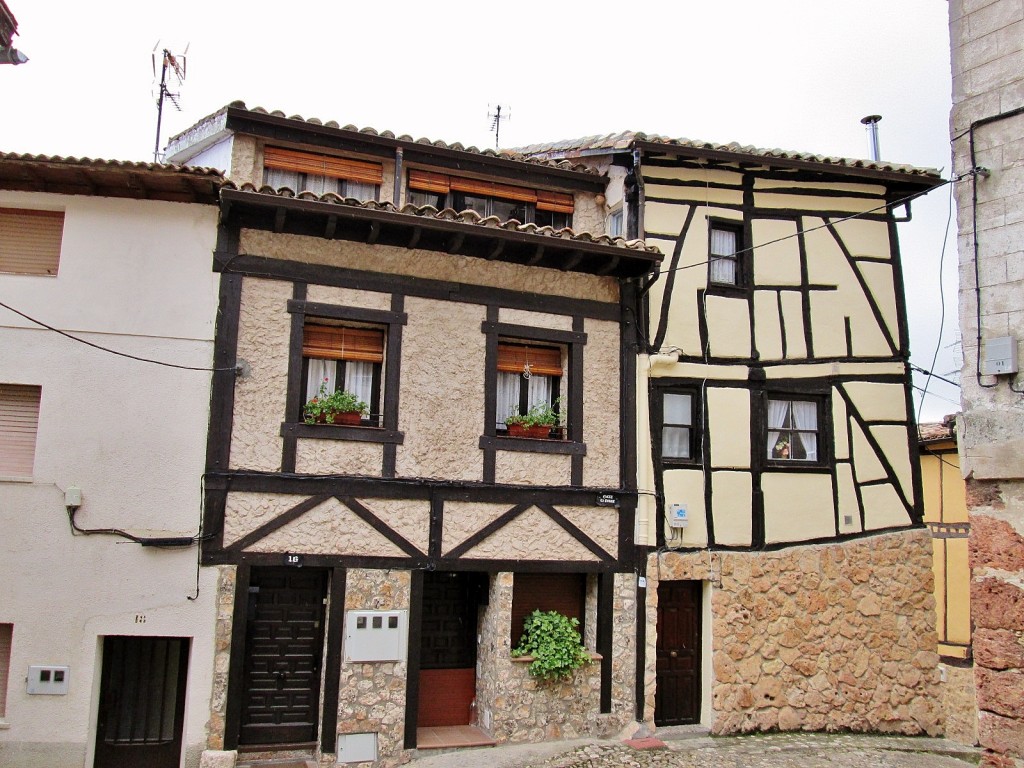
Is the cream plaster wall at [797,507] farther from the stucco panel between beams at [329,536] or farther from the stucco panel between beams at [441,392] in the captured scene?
Answer: the stucco panel between beams at [329,536]

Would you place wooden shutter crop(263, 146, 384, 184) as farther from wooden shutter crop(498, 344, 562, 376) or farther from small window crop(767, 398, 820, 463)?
small window crop(767, 398, 820, 463)

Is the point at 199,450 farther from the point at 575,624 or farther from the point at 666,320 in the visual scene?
the point at 666,320

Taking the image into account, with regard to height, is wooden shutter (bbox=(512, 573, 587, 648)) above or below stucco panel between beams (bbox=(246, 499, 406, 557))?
below

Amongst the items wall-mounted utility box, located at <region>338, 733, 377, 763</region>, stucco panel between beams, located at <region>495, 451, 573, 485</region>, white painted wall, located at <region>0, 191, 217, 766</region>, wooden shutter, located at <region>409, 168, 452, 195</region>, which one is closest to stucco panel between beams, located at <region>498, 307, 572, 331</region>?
stucco panel between beams, located at <region>495, 451, 573, 485</region>

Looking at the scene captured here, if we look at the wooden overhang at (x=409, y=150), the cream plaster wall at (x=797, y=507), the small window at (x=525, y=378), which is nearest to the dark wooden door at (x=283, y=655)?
the small window at (x=525, y=378)

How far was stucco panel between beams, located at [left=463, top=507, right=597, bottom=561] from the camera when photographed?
34.5ft

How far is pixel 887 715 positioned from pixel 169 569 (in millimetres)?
9083

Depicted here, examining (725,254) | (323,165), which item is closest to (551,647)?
(725,254)

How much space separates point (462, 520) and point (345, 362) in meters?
2.32

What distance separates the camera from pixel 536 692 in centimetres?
1042

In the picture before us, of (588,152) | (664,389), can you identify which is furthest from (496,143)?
(664,389)

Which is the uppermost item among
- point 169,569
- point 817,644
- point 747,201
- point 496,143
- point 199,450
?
point 496,143

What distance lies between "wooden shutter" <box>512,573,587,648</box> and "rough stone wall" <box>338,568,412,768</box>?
161 cm

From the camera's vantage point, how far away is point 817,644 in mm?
11500
